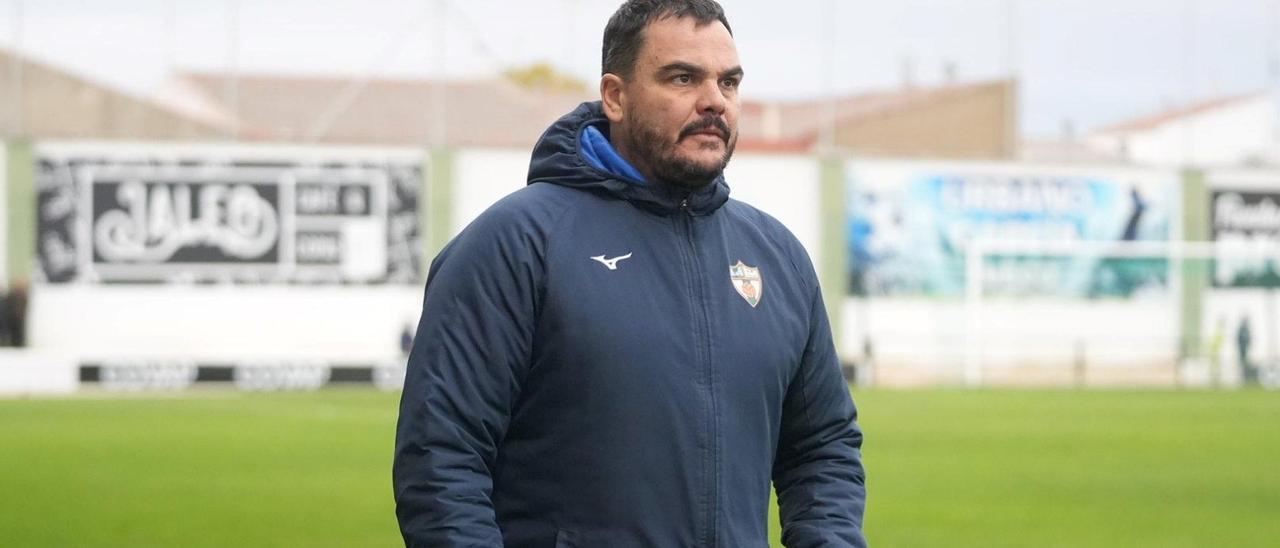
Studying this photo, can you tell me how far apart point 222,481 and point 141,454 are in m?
3.22

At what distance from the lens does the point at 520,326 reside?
3.73m

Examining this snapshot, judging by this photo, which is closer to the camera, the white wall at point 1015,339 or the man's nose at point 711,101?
the man's nose at point 711,101

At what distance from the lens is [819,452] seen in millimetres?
4137

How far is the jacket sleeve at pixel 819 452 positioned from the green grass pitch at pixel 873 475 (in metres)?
8.02

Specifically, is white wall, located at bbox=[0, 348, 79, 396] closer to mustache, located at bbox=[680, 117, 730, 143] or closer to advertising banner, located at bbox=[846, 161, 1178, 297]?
advertising banner, located at bbox=[846, 161, 1178, 297]

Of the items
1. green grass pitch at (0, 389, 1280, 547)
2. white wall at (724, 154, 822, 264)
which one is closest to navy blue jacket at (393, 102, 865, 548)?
green grass pitch at (0, 389, 1280, 547)

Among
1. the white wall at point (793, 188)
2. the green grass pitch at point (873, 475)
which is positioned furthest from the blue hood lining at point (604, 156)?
the white wall at point (793, 188)

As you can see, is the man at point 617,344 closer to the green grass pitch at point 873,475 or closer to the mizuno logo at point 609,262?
the mizuno logo at point 609,262

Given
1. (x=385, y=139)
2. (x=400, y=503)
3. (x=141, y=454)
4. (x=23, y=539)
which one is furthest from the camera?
(x=385, y=139)

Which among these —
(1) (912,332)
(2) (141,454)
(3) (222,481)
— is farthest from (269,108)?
(3) (222,481)

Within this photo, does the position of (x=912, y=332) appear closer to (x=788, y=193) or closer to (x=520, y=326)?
(x=788, y=193)

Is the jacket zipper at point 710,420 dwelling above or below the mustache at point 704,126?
below

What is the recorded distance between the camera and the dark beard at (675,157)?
12.6ft

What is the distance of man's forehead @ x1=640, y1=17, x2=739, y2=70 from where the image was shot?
12.7 feet
